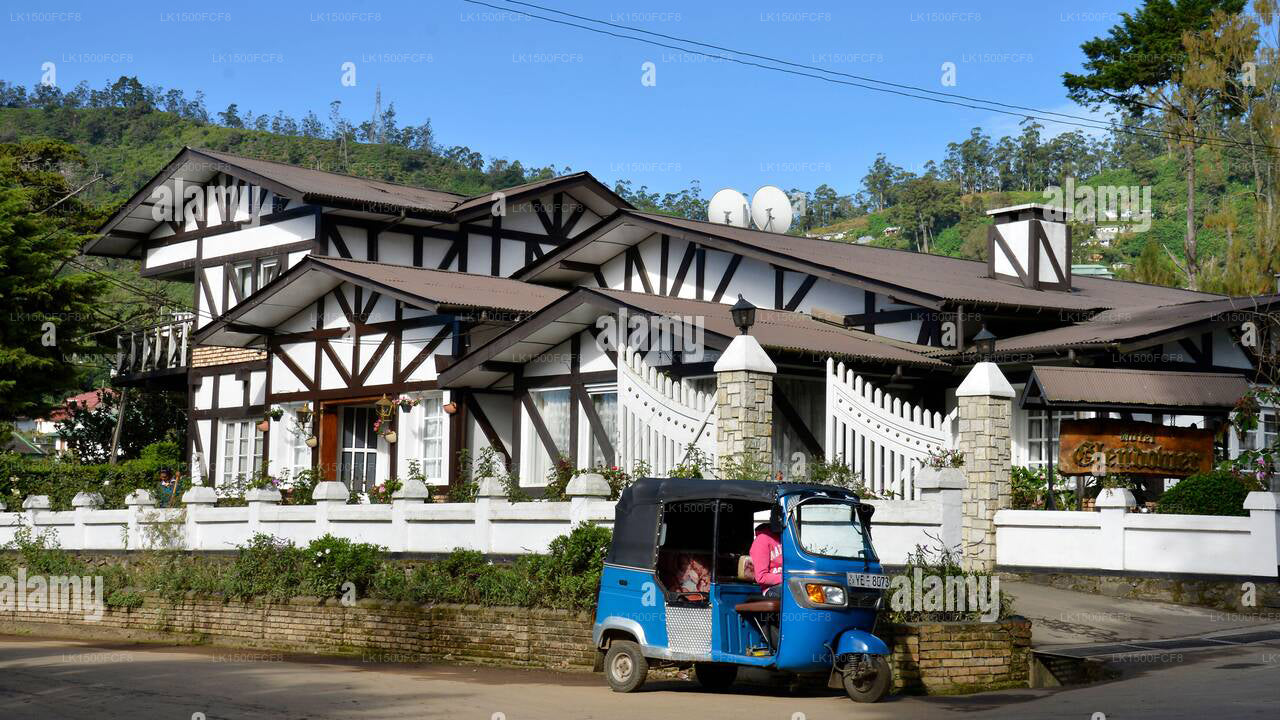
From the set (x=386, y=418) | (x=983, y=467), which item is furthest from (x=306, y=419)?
(x=983, y=467)

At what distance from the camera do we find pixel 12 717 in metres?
11.9

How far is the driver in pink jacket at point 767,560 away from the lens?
12.0 m

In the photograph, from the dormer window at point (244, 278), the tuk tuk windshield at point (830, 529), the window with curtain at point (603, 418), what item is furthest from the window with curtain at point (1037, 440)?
the dormer window at point (244, 278)

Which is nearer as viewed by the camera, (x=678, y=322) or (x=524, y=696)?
(x=524, y=696)

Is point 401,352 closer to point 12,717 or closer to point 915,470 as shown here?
point 915,470

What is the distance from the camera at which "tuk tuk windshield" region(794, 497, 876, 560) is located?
11969 millimetres

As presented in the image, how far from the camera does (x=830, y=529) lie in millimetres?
12156

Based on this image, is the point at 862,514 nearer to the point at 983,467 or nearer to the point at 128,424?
the point at 983,467

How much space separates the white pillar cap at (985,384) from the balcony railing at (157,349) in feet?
72.9

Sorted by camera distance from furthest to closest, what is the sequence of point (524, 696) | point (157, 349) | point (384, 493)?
point (157, 349) < point (384, 493) < point (524, 696)

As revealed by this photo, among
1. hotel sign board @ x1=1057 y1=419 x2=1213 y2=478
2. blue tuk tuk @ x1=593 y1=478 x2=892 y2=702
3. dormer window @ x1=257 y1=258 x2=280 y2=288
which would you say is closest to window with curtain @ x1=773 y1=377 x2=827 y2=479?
hotel sign board @ x1=1057 y1=419 x2=1213 y2=478

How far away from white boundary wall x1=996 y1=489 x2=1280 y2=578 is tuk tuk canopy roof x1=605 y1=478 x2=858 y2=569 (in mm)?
5413

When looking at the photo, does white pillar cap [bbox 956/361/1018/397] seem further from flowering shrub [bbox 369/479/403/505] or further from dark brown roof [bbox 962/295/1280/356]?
flowering shrub [bbox 369/479/403/505]

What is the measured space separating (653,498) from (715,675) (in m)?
1.83
